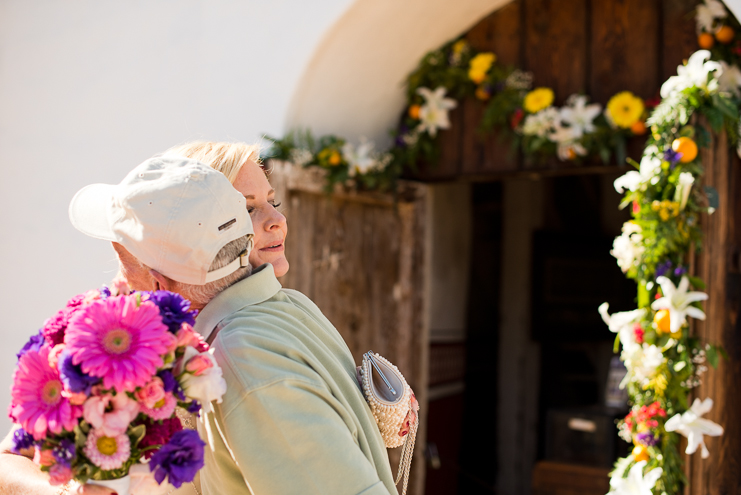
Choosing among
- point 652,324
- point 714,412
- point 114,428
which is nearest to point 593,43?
point 652,324

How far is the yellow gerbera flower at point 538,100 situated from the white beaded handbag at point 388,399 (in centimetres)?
196

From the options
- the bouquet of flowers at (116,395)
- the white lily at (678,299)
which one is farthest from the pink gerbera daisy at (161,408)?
the white lily at (678,299)

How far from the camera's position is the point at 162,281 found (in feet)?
3.36

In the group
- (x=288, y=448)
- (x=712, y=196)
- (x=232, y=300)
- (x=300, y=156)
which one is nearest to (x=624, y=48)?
(x=712, y=196)

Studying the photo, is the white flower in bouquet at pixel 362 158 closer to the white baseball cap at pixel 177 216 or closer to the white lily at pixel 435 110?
the white lily at pixel 435 110

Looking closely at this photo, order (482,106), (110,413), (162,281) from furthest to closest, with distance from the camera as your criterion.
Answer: (482,106)
(162,281)
(110,413)

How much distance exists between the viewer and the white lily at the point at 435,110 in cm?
313

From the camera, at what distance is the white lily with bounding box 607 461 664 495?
2.26m

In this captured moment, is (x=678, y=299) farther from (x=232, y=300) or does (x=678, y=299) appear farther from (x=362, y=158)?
(x=232, y=300)

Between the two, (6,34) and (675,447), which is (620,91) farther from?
(6,34)

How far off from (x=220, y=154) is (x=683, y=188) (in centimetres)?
168

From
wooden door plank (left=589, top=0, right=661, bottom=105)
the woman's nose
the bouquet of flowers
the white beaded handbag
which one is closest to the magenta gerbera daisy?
the bouquet of flowers

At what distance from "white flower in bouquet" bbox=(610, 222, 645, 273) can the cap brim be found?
5.94ft

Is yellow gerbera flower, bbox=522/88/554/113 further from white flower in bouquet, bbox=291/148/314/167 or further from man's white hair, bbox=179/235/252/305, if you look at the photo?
man's white hair, bbox=179/235/252/305
